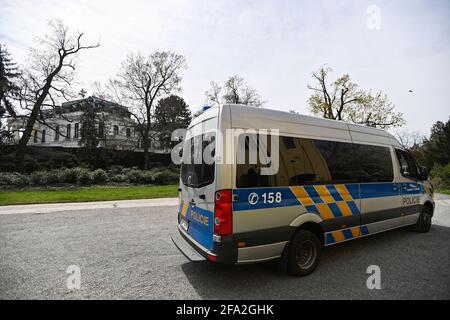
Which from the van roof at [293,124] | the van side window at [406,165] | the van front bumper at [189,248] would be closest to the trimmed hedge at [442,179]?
the van side window at [406,165]

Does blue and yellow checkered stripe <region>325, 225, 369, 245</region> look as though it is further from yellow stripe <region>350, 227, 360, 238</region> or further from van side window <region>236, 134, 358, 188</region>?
van side window <region>236, 134, 358, 188</region>

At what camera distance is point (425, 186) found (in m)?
6.12

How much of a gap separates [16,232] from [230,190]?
6061mm

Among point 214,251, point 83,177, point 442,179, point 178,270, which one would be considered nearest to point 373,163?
point 214,251

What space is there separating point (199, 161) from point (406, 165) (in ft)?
16.6

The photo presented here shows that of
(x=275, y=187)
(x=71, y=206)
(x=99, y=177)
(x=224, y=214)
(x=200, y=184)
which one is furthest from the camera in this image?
(x=99, y=177)

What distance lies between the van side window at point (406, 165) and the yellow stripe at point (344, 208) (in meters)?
2.21

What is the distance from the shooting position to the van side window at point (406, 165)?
5477 millimetres

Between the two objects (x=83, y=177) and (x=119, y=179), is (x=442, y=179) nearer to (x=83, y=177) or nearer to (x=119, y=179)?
(x=119, y=179)

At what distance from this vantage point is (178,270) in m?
3.79

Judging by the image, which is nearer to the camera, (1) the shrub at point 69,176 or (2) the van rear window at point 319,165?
(2) the van rear window at point 319,165

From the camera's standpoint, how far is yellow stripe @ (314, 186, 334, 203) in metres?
3.85

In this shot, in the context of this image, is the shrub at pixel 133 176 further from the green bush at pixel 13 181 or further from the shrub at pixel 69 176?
the green bush at pixel 13 181

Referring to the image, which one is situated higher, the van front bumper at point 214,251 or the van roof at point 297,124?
the van roof at point 297,124
